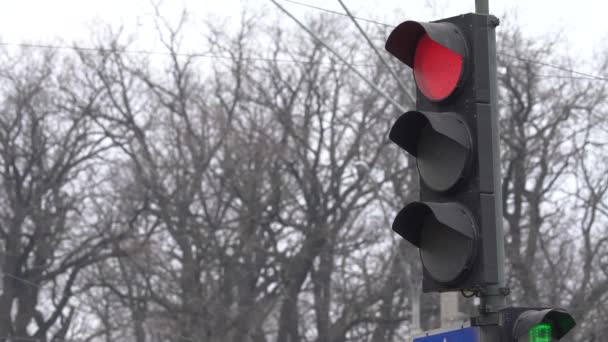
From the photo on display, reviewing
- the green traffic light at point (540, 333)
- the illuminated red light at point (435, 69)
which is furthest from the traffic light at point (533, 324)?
the illuminated red light at point (435, 69)

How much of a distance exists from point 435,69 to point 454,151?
0.42 meters

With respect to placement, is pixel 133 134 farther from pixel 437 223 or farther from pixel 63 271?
pixel 437 223

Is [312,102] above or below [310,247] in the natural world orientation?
above

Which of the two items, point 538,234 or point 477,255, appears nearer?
point 477,255

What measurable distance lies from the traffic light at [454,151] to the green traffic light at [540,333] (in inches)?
9.2

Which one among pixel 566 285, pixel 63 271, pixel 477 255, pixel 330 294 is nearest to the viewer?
pixel 477 255

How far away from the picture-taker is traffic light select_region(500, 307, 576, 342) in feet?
14.2

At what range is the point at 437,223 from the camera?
4.49 metres

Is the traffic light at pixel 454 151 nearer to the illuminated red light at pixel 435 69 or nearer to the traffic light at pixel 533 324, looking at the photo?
the illuminated red light at pixel 435 69

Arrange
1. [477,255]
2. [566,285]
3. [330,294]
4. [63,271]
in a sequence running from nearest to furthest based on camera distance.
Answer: [477,255] < [566,285] < [330,294] < [63,271]

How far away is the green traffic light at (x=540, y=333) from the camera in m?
4.36

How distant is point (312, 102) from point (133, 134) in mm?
5476

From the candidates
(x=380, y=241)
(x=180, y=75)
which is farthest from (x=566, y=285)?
(x=180, y=75)

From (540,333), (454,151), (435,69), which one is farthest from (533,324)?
(435,69)
